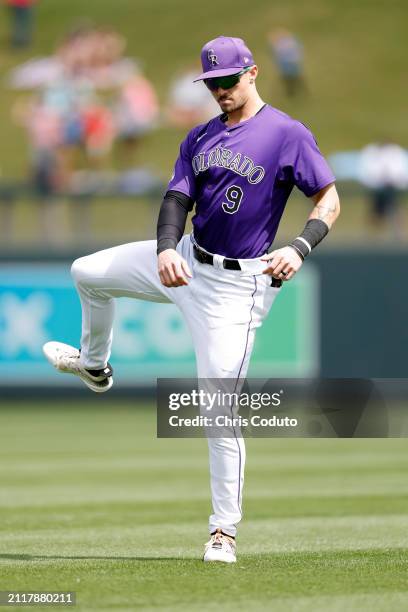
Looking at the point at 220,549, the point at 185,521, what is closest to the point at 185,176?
the point at 220,549

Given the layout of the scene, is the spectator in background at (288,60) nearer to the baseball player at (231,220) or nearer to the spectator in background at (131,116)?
the spectator in background at (131,116)

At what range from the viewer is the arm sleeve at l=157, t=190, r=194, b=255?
6160 millimetres

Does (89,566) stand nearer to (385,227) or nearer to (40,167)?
(385,227)

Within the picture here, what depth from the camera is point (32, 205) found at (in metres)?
16.7

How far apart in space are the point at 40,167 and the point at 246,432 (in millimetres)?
13171

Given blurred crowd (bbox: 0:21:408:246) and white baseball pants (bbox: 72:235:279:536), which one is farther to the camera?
blurred crowd (bbox: 0:21:408:246)

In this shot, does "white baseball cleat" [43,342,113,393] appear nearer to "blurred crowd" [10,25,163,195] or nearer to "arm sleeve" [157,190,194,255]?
"arm sleeve" [157,190,194,255]

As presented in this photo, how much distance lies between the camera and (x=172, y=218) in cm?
623

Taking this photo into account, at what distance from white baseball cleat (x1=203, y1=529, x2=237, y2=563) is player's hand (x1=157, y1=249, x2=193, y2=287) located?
3.95 feet

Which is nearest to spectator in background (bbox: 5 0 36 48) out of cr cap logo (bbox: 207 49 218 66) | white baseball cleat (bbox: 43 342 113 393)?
white baseball cleat (bbox: 43 342 113 393)

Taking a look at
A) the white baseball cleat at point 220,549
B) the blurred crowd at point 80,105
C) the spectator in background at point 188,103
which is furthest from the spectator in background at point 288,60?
the white baseball cleat at point 220,549

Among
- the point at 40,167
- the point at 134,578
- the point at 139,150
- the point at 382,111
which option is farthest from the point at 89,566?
the point at 382,111

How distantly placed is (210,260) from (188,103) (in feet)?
65.8

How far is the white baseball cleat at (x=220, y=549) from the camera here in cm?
609
